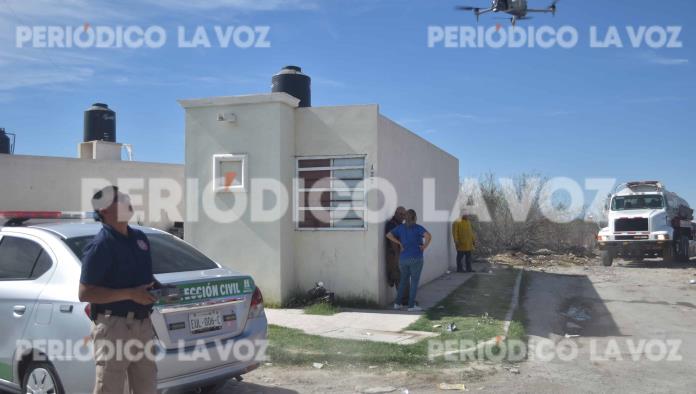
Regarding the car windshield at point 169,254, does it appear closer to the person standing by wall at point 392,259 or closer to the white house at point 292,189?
the white house at point 292,189

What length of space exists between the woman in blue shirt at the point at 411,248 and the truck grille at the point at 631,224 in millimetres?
14379

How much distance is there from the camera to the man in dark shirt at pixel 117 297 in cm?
399

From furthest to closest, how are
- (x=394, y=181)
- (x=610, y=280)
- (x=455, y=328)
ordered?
(x=610, y=280) < (x=394, y=181) < (x=455, y=328)

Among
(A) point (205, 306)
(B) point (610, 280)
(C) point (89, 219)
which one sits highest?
(C) point (89, 219)

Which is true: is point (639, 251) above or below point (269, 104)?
below

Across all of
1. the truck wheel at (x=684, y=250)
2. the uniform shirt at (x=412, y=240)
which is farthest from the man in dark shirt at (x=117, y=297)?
the truck wheel at (x=684, y=250)

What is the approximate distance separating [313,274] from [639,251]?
1580 cm

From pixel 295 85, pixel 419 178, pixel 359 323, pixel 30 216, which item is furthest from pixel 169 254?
pixel 419 178

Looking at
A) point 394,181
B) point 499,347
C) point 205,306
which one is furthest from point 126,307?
point 394,181

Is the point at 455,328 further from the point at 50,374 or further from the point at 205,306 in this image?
the point at 50,374

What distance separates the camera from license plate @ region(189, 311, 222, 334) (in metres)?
4.98

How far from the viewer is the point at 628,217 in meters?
22.1

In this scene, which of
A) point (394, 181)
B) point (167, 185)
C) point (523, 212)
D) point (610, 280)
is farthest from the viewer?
point (523, 212)

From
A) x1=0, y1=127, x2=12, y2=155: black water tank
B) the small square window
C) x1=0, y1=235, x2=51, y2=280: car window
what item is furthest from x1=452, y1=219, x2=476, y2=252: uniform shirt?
x1=0, y1=127, x2=12, y2=155: black water tank
